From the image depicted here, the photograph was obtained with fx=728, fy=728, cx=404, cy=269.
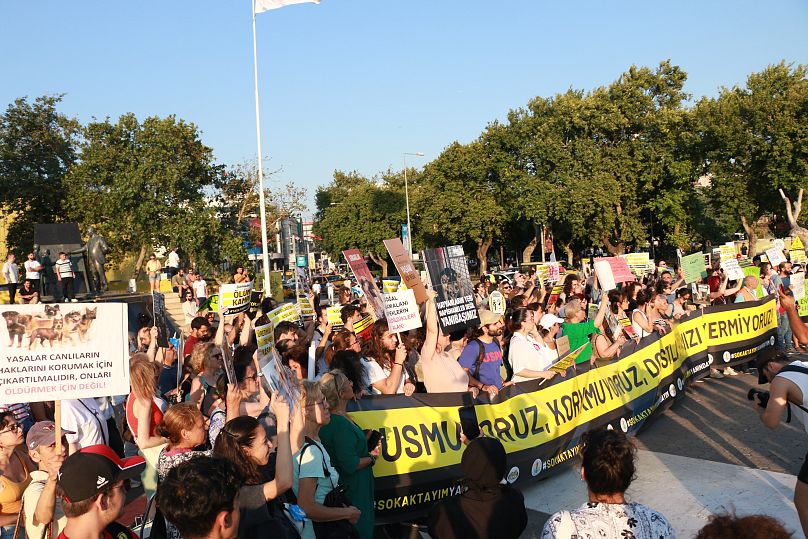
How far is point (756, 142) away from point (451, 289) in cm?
3639

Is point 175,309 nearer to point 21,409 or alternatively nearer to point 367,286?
point 367,286

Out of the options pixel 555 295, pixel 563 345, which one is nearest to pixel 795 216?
pixel 555 295

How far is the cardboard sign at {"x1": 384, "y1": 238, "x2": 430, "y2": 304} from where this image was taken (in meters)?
8.41

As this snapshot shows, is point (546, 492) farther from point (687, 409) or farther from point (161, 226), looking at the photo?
point (161, 226)

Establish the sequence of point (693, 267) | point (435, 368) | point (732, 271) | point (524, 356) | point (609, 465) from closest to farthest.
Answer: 1. point (609, 465)
2. point (435, 368)
3. point (524, 356)
4. point (693, 267)
5. point (732, 271)

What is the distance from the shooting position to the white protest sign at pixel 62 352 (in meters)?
4.28

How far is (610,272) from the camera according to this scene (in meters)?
10.9

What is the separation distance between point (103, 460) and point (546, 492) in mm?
4665

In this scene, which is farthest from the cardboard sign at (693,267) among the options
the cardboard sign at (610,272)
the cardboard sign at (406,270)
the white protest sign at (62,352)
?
the white protest sign at (62,352)

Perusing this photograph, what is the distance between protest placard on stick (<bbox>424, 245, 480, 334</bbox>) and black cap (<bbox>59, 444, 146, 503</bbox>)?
4.48m

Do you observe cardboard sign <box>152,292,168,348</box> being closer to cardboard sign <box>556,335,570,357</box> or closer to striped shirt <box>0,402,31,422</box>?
striped shirt <box>0,402,31,422</box>

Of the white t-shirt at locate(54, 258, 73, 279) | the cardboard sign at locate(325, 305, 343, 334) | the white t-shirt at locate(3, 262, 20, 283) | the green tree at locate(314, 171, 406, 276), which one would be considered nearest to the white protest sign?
the cardboard sign at locate(325, 305, 343, 334)

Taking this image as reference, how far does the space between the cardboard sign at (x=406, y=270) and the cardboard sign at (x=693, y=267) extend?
642 centimetres

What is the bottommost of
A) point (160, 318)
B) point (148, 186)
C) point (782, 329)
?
point (782, 329)
